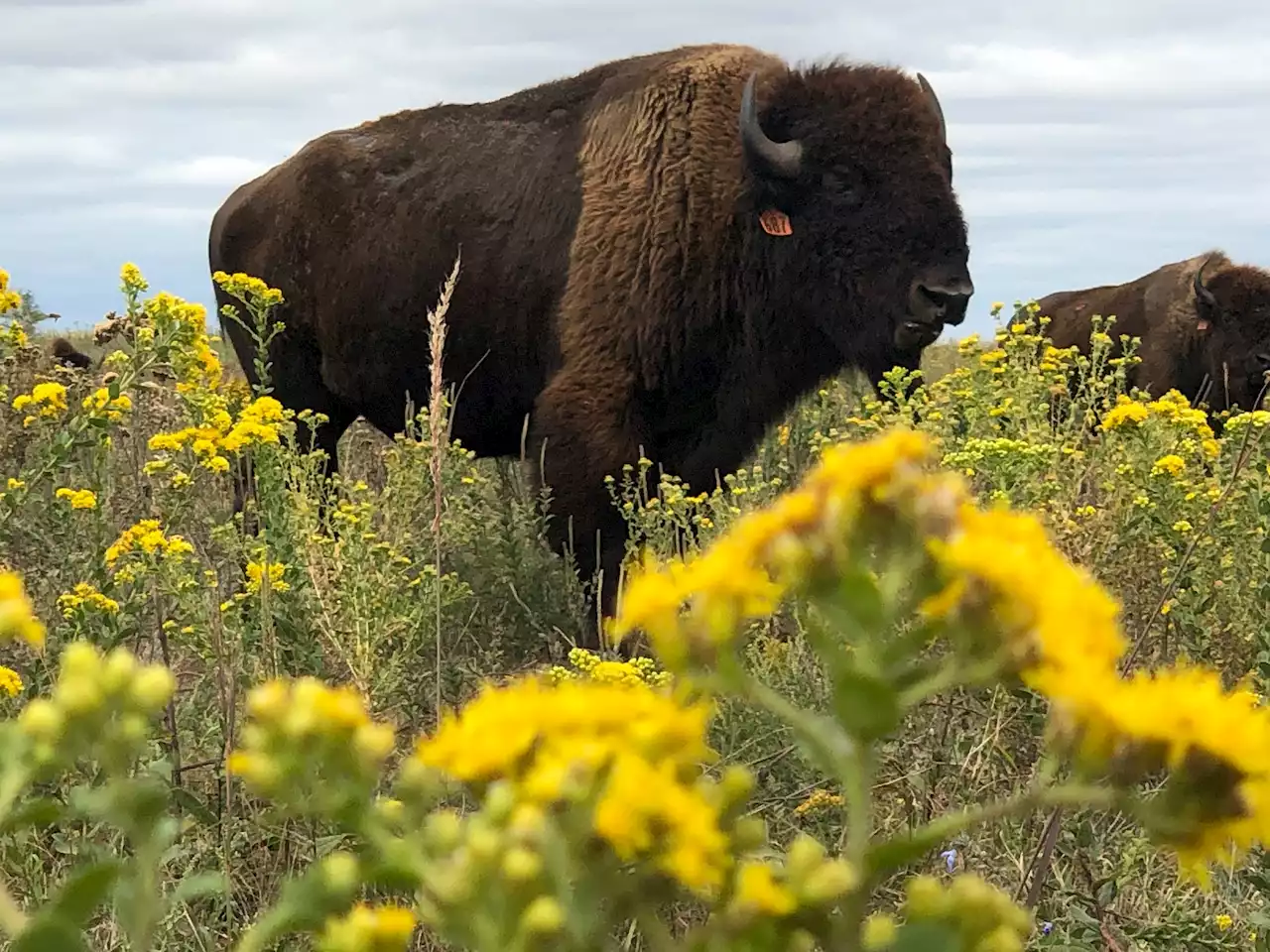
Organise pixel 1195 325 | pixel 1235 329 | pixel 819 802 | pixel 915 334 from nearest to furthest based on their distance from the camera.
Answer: pixel 819 802
pixel 915 334
pixel 1235 329
pixel 1195 325

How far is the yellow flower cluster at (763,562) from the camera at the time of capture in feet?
2.23

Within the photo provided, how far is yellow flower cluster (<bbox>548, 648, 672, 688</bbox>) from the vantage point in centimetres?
188

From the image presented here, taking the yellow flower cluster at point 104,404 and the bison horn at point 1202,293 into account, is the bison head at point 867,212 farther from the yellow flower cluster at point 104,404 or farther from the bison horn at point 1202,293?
the bison horn at point 1202,293

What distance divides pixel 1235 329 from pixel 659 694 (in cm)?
810

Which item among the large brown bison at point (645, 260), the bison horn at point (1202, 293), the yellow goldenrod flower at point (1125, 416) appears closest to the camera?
the yellow goldenrod flower at point (1125, 416)

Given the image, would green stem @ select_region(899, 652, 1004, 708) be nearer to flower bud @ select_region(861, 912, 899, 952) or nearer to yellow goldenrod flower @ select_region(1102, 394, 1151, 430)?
flower bud @ select_region(861, 912, 899, 952)

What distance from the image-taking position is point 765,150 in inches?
183

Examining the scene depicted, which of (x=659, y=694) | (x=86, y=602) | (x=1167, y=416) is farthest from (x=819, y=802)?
(x=1167, y=416)

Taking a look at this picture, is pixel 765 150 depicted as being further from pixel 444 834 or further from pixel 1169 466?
pixel 444 834

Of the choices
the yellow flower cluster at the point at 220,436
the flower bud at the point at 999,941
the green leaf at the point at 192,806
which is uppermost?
the flower bud at the point at 999,941

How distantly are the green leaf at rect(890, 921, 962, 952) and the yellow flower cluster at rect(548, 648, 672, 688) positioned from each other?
1192 mm

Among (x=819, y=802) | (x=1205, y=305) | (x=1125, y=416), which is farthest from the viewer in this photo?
(x=1205, y=305)

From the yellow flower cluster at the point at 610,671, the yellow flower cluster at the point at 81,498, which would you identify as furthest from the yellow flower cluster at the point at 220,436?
the yellow flower cluster at the point at 610,671

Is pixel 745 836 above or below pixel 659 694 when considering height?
above
